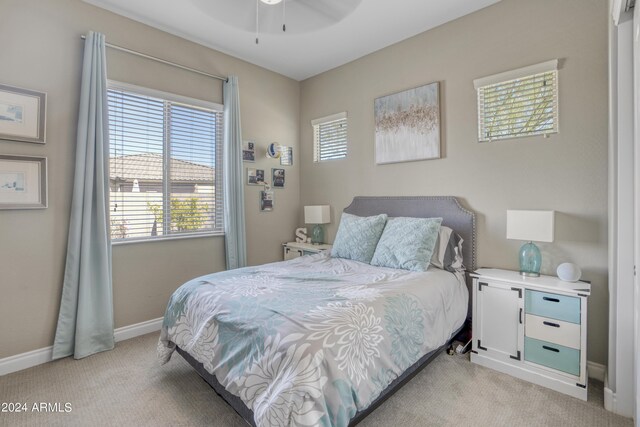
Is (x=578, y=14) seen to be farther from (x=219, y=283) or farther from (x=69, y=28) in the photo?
(x=69, y=28)

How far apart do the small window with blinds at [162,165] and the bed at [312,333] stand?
1.23 meters

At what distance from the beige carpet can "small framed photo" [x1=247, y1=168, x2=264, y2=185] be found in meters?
2.08

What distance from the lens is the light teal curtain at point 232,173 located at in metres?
3.44

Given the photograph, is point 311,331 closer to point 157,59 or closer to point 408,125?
point 408,125

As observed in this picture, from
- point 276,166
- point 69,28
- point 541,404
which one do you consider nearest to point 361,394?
point 541,404

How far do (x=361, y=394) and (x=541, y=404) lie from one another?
133 cm

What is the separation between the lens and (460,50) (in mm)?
2816

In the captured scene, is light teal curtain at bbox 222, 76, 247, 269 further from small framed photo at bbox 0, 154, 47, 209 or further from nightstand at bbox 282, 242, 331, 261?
small framed photo at bbox 0, 154, 47, 209

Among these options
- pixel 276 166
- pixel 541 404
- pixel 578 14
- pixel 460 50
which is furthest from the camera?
pixel 276 166

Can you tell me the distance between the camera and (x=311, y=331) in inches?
54.9

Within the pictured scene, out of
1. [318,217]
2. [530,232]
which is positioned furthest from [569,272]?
[318,217]

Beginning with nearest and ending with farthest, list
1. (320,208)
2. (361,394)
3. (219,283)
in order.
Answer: (361,394) < (219,283) < (320,208)

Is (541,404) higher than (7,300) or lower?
lower

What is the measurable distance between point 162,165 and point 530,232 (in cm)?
330
